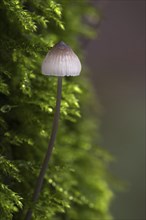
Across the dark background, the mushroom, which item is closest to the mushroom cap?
the mushroom

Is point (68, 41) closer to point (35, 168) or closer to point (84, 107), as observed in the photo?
point (84, 107)

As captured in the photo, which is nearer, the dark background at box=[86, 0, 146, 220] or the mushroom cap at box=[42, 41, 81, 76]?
the mushroom cap at box=[42, 41, 81, 76]

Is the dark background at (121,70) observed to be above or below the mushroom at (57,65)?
above

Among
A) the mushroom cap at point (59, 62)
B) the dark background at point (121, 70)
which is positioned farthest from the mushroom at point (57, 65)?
the dark background at point (121, 70)

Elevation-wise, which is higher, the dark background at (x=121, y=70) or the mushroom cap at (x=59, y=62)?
the dark background at (x=121, y=70)

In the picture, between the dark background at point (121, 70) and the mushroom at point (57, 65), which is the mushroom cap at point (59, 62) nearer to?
the mushroom at point (57, 65)

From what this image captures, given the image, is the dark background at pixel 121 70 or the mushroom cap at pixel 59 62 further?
the dark background at pixel 121 70

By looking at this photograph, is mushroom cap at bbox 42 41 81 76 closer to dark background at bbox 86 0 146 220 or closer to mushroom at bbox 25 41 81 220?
mushroom at bbox 25 41 81 220

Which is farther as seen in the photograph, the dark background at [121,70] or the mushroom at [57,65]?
the dark background at [121,70]

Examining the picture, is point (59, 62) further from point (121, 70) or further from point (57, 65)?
point (121, 70)

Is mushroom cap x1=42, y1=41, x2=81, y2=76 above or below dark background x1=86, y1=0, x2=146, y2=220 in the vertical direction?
below
